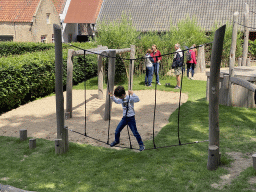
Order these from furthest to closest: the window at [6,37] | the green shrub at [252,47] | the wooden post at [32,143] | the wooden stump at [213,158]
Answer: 1. the window at [6,37]
2. the green shrub at [252,47]
3. the wooden post at [32,143]
4. the wooden stump at [213,158]

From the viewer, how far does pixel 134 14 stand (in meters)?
29.7

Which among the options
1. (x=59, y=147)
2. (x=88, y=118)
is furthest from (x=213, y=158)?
(x=88, y=118)

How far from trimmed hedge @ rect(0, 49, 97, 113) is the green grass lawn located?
290 centimetres

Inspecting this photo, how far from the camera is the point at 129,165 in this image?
589 cm

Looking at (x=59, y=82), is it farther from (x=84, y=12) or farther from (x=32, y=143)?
(x=84, y=12)

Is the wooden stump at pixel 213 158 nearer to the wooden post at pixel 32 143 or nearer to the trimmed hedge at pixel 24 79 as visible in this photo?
the wooden post at pixel 32 143

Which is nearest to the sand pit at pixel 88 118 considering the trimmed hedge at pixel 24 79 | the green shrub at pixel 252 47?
the trimmed hedge at pixel 24 79

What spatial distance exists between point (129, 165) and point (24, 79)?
6.41 meters

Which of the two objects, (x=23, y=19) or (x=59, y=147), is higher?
(x=23, y=19)

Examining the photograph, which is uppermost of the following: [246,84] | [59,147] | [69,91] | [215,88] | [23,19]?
[23,19]

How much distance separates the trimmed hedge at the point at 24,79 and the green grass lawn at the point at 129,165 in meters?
2.90

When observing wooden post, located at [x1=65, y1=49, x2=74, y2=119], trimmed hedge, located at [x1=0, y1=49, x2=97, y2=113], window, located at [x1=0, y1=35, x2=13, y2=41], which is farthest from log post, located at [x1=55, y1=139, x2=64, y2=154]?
window, located at [x1=0, y1=35, x2=13, y2=41]

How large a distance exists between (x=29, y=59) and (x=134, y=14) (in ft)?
62.4

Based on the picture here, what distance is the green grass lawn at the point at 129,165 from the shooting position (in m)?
5.18
